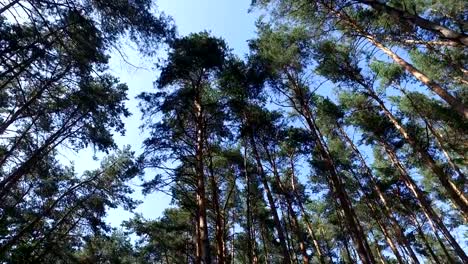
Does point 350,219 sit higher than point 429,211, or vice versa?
point 429,211

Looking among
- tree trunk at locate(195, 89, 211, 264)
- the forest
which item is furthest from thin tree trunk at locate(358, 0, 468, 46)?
tree trunk at locate(195, 89, 211, 264)

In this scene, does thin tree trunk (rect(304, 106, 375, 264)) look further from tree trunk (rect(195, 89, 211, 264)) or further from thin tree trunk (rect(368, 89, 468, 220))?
thin tree trunk (rect(368, 89, 468, 220))

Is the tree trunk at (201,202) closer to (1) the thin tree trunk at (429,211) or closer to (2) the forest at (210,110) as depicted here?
(2) the forest at (210,110)

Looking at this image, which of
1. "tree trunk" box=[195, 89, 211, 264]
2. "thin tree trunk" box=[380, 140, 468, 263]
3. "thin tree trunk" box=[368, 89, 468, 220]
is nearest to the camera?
"tree trunk" box=[195, 89, 211, 264]

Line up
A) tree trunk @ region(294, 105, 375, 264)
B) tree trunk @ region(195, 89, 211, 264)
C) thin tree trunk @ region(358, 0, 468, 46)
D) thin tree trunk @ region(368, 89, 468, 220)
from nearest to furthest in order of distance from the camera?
thin tree trunk @ region(358, 0, 468, 46)
tree trunk @ region(195, 89, 211, 264)
tree trunk @ region(294, 105, 375, 264)
thin tree trunk @ region(368, 89, 468, 220)

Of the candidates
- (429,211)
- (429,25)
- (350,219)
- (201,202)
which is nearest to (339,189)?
(350,219)

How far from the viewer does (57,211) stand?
52.3ft

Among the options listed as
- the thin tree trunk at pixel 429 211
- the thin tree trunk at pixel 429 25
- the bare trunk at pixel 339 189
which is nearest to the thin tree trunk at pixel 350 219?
the bare trunk at pixel 339 189

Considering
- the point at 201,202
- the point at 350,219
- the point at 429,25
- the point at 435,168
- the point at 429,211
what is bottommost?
the point at 350,219

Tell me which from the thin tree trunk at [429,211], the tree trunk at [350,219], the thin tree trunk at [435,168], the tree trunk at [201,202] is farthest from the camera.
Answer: the thin tree trunk at [429,211]

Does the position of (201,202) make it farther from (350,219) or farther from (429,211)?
(429,211)

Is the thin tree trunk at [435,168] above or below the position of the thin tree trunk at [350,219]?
above

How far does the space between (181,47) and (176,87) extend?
1.75 m

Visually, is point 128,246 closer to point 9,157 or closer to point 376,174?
point 9,157
